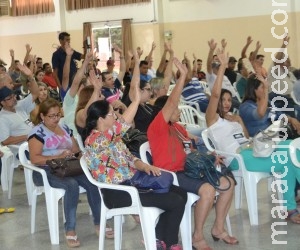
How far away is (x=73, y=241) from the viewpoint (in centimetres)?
432

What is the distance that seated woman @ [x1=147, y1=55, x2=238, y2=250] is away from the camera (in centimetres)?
390

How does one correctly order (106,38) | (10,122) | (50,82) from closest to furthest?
1. (10,122)
2. (50,82)
3. (106,38)

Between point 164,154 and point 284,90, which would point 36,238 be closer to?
point 164,154

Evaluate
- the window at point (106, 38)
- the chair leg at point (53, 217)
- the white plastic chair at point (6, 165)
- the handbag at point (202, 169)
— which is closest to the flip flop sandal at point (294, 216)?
the handbag at point (202, 169)

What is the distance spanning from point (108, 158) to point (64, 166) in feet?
1.93

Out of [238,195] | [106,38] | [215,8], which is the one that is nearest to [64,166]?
[238,195]

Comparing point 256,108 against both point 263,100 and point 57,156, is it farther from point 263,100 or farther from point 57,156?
point 57,156

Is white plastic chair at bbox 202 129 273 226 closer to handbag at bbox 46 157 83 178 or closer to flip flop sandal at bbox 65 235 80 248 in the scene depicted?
handbag at bbox 46 157 83 178

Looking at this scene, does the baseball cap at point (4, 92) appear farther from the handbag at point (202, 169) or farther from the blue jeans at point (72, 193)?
the handbag at point (202, 169)

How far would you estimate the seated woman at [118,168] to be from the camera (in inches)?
144

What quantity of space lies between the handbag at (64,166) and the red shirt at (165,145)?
0.63 m

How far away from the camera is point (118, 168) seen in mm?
3758

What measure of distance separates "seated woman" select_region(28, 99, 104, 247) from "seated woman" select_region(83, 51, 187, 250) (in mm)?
623

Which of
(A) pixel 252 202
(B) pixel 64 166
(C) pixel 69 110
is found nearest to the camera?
(B) pixel 64 166
